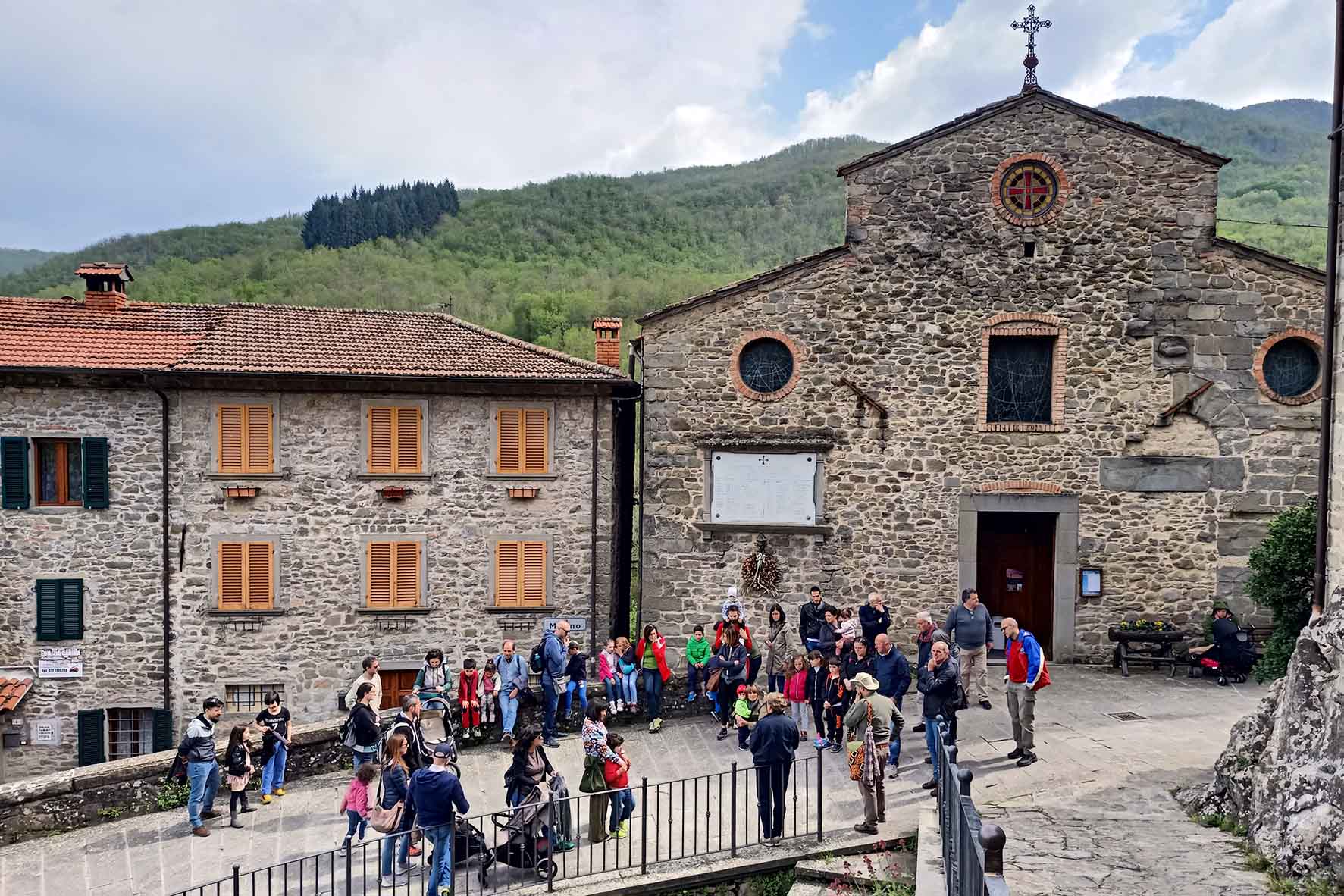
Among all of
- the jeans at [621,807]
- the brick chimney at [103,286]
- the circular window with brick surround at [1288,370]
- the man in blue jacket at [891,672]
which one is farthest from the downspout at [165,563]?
the circular window with brick surround at [1288,370]

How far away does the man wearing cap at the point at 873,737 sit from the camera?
845 centimetres

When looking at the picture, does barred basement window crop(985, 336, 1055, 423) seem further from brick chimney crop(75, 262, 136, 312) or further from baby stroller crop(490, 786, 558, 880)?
brick chimney crop(75, 262, 136, 312)

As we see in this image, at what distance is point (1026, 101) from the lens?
1424 centimetres

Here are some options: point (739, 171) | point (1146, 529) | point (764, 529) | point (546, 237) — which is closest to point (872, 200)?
point (764, 529)

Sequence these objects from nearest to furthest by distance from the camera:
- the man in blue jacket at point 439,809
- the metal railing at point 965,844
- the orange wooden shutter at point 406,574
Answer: the metal railing at point 965,844 < the man in blue jacket at point 439,809 < the orange wooden shutter at point 406,574

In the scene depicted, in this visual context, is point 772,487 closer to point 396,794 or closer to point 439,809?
point 396,794

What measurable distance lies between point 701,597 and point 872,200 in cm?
688

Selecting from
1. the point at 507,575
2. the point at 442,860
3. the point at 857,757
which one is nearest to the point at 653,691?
the point at 507,575

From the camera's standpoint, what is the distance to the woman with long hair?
8.50m

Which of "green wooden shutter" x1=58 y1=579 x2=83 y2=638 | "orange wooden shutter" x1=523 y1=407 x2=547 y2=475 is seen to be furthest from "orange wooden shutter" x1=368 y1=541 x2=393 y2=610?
"green wooden shutter" x1=58 y1=579 x2=83 y2=638

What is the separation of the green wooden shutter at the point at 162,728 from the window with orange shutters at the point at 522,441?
6.55 m

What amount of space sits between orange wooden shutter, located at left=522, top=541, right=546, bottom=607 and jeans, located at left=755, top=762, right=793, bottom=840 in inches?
288

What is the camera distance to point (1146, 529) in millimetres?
14555

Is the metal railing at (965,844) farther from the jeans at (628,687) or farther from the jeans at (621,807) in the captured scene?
the jeans at (628,687)
